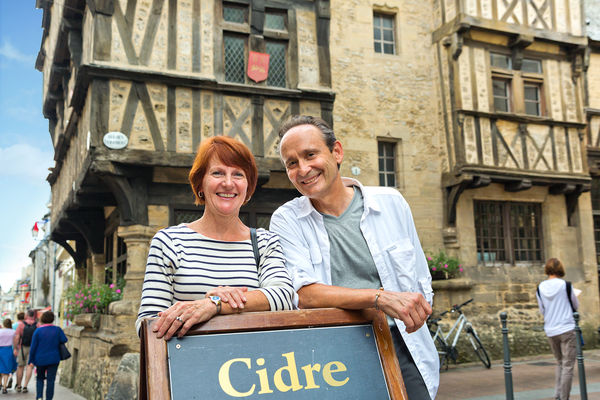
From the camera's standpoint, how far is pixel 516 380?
892 cm

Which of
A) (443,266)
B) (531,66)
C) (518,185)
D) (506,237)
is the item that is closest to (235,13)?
(443,266)

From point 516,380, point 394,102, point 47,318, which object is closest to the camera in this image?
point 516,380

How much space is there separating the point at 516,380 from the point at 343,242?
8.16 metres

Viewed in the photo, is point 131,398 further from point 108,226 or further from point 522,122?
point 522,122

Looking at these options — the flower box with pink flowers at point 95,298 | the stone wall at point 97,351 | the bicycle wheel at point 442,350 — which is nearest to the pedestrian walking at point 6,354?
the stone wall at point 97,351

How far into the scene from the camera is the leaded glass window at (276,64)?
10406 mm

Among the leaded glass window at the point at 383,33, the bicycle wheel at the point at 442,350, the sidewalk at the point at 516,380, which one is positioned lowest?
the sidewalk at the point at 516,380

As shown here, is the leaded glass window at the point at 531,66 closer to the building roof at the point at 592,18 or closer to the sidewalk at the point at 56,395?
the building roof at the point at 592,18

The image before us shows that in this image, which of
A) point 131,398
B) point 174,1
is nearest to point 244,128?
point 174,1

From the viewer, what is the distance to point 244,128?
9.75 meters

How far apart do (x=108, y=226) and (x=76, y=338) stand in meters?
2.62

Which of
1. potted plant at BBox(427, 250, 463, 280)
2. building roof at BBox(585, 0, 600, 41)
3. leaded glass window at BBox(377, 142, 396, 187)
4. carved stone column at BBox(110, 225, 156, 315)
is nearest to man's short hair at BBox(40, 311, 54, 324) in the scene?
carved stone column at BBox(110, 225, 156, 315)

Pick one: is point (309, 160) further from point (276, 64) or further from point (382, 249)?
point (276, 64)

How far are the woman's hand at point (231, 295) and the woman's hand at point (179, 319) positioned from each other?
0.29 feet
